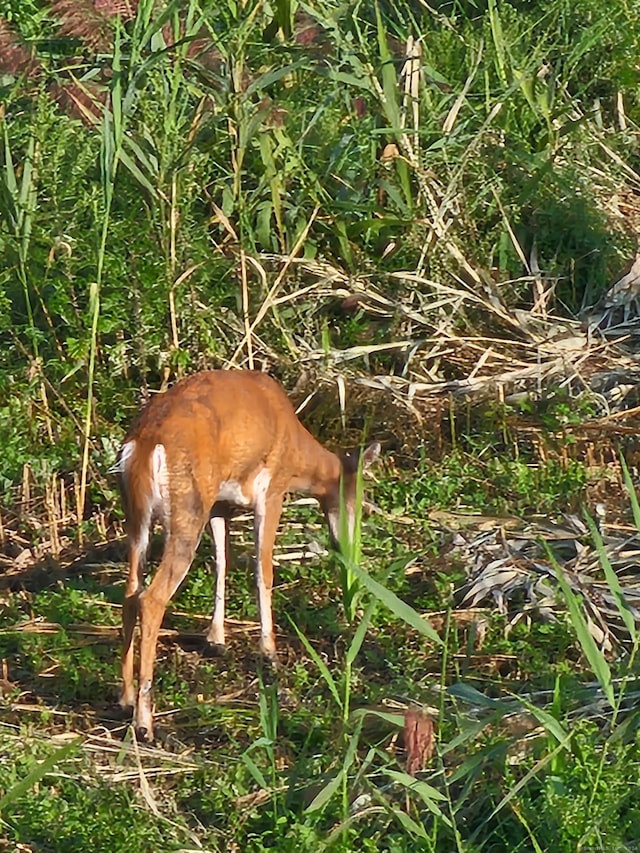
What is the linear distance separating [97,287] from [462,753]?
2.81m

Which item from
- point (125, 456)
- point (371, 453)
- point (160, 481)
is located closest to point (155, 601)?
point (160, 481)

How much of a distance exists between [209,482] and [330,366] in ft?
5.91

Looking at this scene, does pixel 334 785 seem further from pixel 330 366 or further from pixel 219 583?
pixel 330 366

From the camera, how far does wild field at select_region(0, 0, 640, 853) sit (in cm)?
485

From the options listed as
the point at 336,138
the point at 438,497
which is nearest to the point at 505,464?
the point at 438,497

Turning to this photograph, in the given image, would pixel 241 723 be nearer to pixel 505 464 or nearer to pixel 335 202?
pixel 505 464

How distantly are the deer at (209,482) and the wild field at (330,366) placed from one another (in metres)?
0.17

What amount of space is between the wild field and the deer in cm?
17

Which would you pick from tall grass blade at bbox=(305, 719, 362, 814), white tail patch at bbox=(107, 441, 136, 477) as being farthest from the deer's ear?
tall grass blade at bbox=(305, 719, 362, 814)

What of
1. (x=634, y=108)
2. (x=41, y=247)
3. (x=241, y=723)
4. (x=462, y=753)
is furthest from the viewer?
(x=634, y=108)

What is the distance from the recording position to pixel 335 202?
24.2ft

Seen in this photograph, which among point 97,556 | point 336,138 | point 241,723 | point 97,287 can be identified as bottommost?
point 241,723

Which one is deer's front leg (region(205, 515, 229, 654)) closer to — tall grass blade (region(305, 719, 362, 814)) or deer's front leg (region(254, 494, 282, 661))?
deer's front leg (region(254, 494, 282, 661))

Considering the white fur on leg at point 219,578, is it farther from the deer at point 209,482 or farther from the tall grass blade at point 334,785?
the tall grass blade at point 334,785
